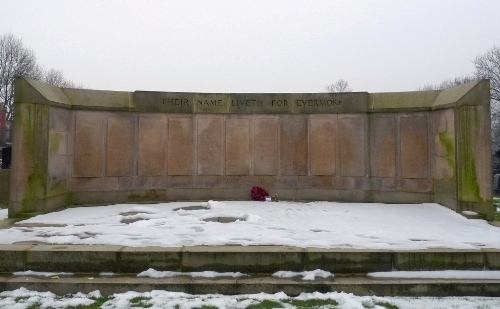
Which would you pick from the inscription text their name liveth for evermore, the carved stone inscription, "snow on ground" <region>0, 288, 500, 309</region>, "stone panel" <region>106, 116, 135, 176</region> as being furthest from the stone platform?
the inscription text their name liveth for evermore

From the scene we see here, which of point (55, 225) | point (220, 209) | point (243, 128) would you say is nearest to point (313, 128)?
point (243, 128)

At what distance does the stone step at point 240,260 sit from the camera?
5434 millimetres

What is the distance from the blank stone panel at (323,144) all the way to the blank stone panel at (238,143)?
1974mm

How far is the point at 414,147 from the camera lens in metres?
10.7

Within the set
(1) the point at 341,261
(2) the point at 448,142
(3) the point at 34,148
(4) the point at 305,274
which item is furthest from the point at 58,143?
(2) the point at 448,142

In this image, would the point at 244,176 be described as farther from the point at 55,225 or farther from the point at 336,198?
the point at 55,225

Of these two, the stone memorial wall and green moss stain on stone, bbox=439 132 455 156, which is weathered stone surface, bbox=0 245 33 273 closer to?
the stone memorial wall

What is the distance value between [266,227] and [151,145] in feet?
17.3

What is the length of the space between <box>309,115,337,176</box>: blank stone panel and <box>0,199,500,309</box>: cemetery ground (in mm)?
1411

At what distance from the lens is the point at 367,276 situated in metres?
5.32

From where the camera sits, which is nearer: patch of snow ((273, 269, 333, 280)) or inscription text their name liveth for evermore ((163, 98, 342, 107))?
patch of snow ((273, 269, 333, 280))

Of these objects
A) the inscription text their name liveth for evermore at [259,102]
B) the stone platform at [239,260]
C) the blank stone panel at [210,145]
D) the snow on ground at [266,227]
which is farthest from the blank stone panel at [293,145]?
the stone platform at [239,260]

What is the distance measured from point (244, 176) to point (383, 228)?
16.5 ft

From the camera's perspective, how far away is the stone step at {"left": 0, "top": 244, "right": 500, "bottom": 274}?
214 inches
